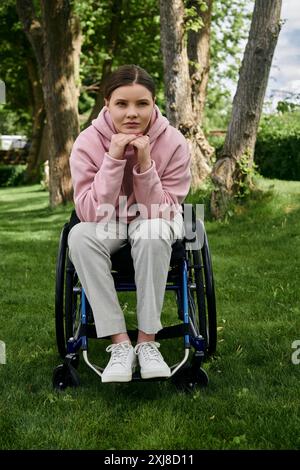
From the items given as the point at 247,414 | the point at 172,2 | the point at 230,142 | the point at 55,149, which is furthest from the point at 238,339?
the point at 55,149

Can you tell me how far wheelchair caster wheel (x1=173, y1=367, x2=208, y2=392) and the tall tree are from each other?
884 centimetres

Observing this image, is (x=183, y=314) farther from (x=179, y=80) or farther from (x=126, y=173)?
(x=179, y=80)

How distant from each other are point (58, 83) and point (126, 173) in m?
8.71

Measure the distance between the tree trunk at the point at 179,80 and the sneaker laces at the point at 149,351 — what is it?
5.80 m

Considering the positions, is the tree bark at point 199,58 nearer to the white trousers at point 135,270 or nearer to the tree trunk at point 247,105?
the tree trunk at point 247,105

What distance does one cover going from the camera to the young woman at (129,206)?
9.78 ft

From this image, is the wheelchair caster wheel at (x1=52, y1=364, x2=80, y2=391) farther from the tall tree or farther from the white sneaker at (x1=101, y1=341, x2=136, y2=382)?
the tall tree

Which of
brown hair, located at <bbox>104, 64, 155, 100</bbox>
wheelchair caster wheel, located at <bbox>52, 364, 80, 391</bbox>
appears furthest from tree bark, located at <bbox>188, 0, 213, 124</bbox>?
wheelchair caster wheel, located at <bbox>52, 364, 80, 391</bbox>

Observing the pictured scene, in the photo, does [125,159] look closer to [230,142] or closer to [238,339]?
[238,339]

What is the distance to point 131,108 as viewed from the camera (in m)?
3.11

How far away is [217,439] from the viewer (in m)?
2.55

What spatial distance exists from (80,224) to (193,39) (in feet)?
25.0

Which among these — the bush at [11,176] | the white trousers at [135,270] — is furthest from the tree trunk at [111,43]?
the white trousers at [135,270]

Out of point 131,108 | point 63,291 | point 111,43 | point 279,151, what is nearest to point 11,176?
point 111,43
